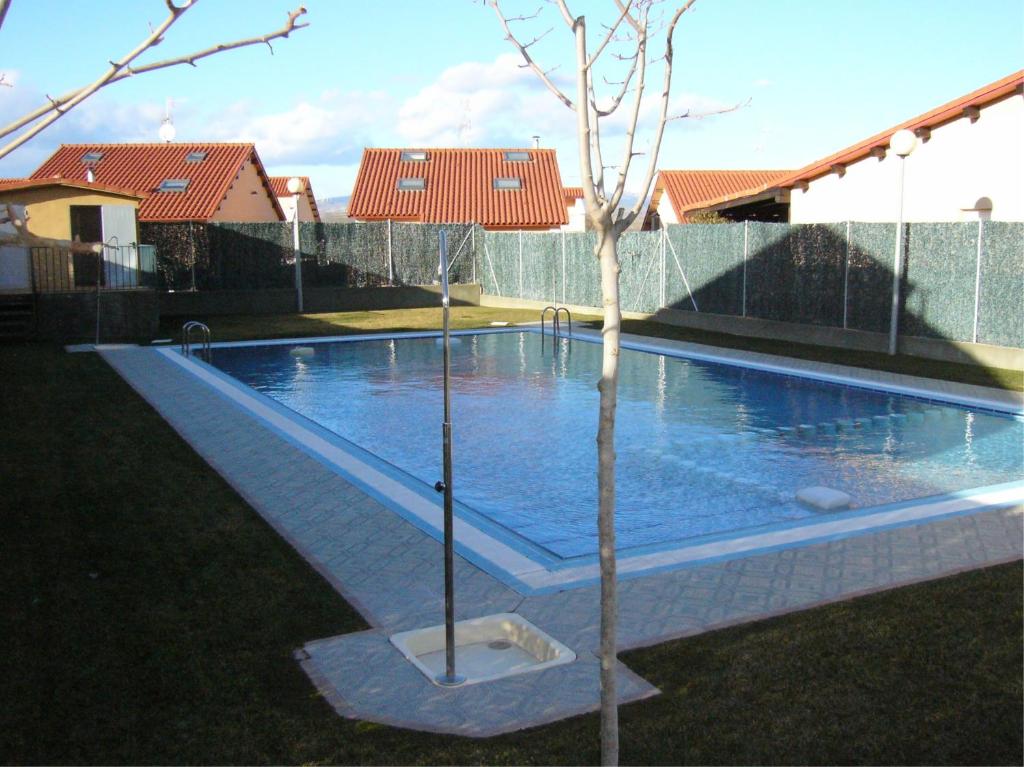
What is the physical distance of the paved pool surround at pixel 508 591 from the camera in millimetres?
4406

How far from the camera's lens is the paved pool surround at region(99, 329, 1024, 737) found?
4406 mm

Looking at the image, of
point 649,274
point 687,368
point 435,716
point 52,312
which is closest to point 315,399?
point 687,368

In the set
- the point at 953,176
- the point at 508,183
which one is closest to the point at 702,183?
the point at 508,183

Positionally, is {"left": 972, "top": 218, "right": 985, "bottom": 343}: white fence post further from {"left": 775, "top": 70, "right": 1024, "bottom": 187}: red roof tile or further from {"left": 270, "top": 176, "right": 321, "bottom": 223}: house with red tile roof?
{"left": 270, "top": 176, "right": 321, "bottom": 223}: house with red tile roof

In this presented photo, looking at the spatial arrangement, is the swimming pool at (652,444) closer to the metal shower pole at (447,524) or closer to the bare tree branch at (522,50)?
the metal shower pole at (447,524)

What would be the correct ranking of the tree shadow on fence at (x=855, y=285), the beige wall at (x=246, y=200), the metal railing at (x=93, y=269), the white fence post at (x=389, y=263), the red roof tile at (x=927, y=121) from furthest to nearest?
the beige wall at (x=246, y=200)
the white fence post at (x=389, y=263)
the metal railing at (x=93, y=269)
the red roof tile at (x=927, y=121)
the tree shadow on fence at (x=855, y=285)

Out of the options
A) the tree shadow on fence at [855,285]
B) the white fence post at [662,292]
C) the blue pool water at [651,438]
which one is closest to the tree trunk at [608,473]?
the blue pool water at [651,438]

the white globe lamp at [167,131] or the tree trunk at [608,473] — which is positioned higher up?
the white globe lamp at [167,131]

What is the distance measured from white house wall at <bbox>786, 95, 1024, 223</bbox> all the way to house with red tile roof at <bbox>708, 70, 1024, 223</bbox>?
0.02m

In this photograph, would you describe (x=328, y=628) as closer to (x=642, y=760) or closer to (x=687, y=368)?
(x=642, y=760)

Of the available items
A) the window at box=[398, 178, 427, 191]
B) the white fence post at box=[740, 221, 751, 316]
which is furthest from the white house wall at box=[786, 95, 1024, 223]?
the window at box=[398, 178, 427, 191]

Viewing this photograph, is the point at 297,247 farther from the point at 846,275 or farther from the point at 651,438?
the point at 651,438

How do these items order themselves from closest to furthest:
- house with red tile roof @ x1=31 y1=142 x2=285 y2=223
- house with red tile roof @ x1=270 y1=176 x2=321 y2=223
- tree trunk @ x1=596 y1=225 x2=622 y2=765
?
tree trunk @ x1=596 y1=225 x2=622 y2=765
house with red tile roof @ x1=31 y1=142 x2=285 y2=223
house with red tile roof @ x1=270 y1=176 x2=321 y2=223

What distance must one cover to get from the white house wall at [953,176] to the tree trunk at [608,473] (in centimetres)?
Result: 1604
